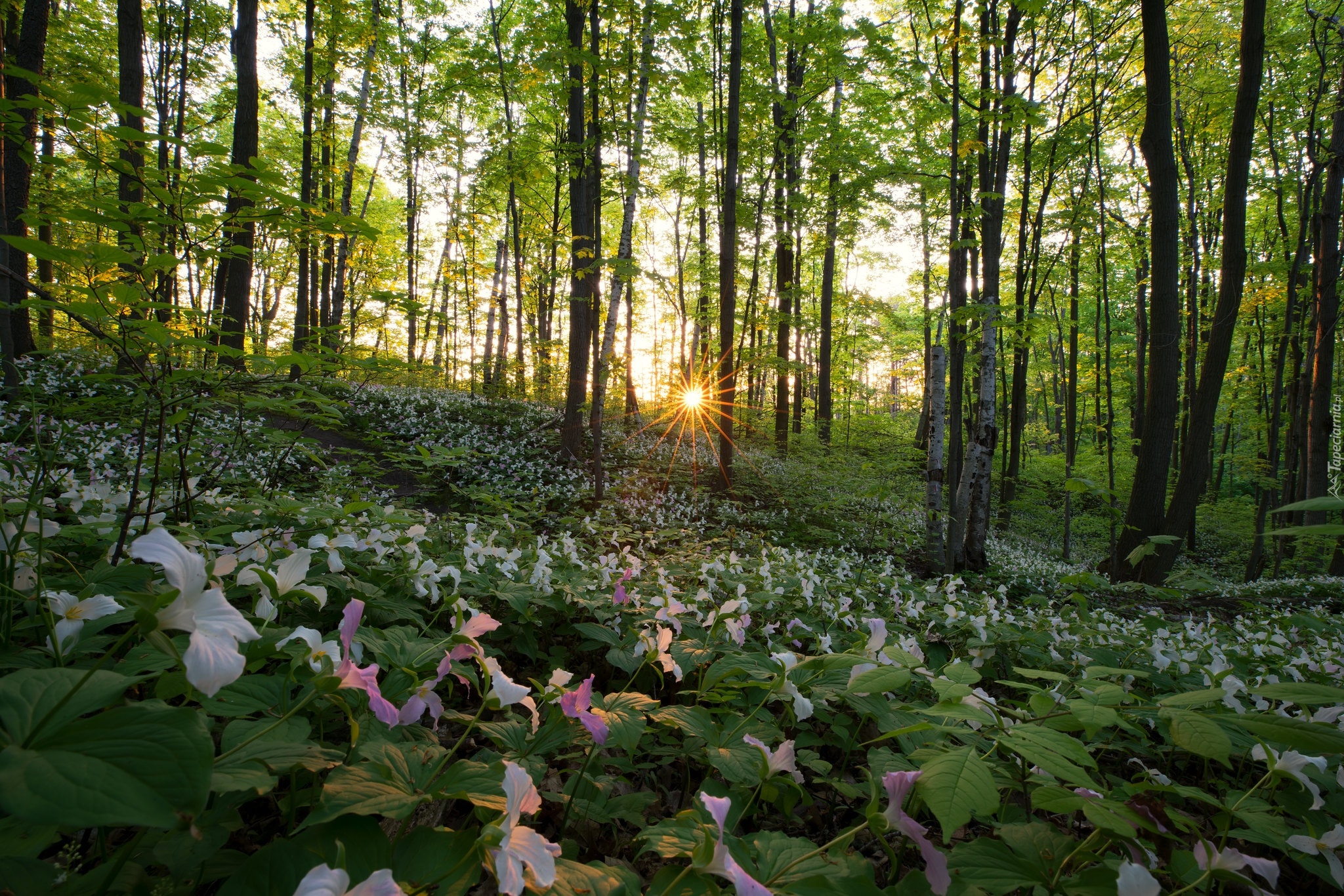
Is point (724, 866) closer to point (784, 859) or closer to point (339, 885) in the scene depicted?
point (784, 859)

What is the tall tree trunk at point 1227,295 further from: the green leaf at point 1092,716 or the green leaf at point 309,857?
the green leaf at point 309,857

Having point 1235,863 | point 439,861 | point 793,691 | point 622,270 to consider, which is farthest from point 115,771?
point 622,270

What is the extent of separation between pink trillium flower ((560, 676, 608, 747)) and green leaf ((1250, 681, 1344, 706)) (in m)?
1.24

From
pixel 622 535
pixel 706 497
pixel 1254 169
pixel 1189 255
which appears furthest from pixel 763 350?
pixel 1254 169

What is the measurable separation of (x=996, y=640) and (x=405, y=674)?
8.42 ft

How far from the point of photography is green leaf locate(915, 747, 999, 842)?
0.99 metres

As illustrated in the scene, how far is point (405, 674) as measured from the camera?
122 centimetres

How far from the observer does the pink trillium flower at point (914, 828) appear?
1.00 meters

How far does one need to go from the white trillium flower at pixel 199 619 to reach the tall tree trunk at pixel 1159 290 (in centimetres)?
830

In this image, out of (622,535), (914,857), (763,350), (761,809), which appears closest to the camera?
(914,857)

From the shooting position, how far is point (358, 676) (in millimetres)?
938

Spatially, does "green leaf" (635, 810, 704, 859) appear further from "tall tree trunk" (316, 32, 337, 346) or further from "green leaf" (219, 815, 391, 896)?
"tall tree trunk" (316, 32, 337, 346)

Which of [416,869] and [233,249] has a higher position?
[233,249]

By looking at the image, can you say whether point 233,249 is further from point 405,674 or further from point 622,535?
point 622,535
